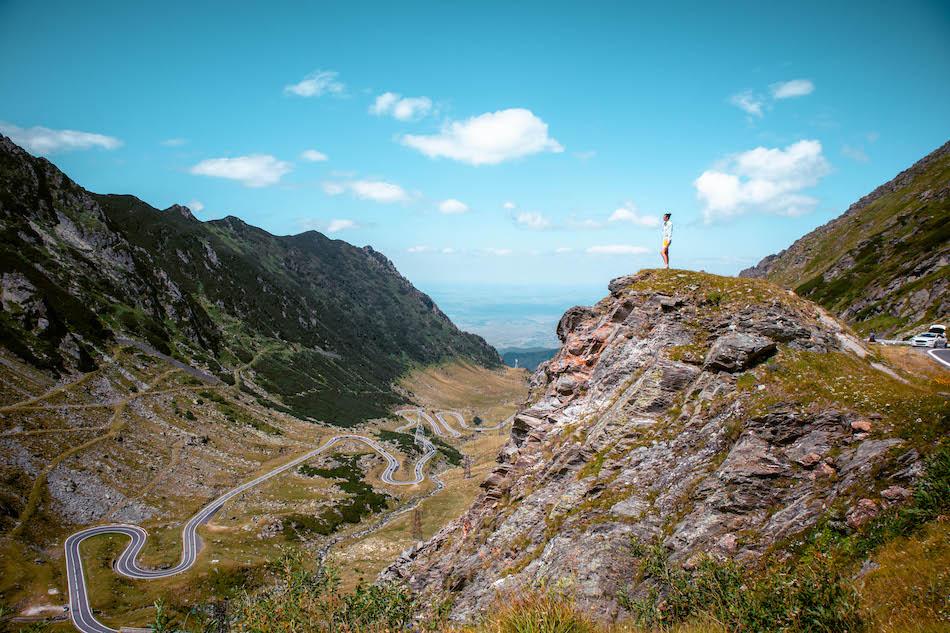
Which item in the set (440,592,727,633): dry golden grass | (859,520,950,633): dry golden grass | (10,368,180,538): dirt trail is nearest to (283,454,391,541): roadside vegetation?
(10,368,180,538): dirt trail

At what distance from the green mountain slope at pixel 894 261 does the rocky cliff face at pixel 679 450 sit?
73.7m

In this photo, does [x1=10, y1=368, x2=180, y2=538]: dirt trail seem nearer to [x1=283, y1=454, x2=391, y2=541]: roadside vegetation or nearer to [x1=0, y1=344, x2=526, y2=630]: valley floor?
[x1=0, y1=344, x2=526, y2=630]: valley floor

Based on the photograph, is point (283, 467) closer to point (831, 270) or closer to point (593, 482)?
point (593, 482)

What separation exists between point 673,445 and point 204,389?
16372 cm

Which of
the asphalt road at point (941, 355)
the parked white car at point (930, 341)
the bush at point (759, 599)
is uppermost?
the parked white car at point (930, 341)

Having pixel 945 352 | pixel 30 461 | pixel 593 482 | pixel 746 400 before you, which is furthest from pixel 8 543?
pixel 945 352

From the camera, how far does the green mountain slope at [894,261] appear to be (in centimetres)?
8875

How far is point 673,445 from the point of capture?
92.9ft

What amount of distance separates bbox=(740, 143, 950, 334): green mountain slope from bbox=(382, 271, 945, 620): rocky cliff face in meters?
73.7

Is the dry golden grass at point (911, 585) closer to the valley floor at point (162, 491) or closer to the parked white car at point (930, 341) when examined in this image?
the valley floor at point (162, 491)

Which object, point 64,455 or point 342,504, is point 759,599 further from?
point 64,455

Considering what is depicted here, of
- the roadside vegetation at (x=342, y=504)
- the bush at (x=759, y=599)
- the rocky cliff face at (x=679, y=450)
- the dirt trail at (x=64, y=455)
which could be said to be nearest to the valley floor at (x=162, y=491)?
the dirt trail at (x=64, y=455)

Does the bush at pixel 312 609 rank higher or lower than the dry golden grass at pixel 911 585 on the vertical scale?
lower

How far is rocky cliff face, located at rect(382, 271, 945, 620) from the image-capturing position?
806 inches
